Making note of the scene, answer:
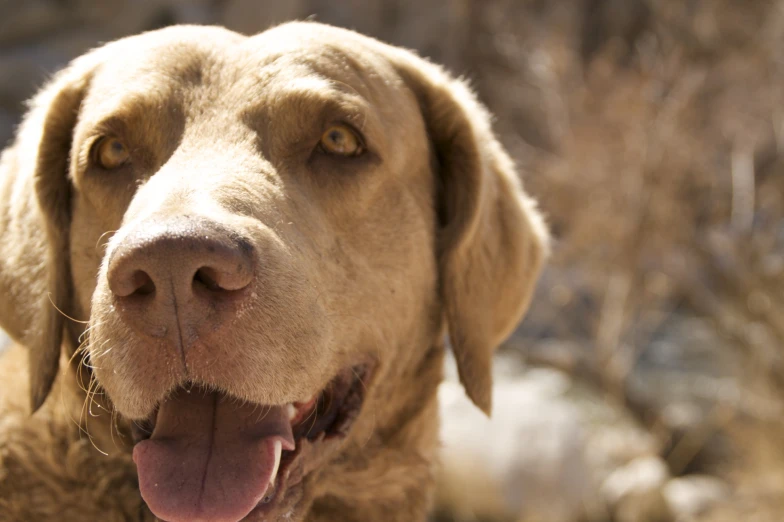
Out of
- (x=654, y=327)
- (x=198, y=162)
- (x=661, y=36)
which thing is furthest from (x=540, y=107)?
(x=198, y=162)

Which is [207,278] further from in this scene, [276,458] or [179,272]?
[276,458]

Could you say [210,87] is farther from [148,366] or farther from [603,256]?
[603,256]

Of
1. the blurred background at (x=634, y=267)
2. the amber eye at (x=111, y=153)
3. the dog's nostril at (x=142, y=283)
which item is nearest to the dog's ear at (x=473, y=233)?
the amber eye at (x=111, y=153)

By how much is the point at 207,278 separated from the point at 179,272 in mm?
79

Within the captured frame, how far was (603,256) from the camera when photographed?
9.30 metres

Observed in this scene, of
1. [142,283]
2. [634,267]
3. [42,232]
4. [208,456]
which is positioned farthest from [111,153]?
[634,267]

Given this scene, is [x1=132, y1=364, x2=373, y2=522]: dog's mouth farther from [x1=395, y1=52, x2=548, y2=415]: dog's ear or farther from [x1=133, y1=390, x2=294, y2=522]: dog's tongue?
[x1=395, y1=52, x2=548, y2=415]: dog's ear

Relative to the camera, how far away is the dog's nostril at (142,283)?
177cm

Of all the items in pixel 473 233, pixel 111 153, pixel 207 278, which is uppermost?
pixel 207 278

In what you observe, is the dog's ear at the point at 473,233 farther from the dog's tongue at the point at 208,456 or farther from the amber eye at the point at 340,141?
the dog's tongue at the point at 208,456

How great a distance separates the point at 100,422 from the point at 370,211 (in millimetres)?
990

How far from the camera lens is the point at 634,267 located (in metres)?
9.07

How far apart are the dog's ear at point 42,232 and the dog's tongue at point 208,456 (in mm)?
521

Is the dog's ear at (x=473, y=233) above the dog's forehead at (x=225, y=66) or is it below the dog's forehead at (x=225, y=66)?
below
